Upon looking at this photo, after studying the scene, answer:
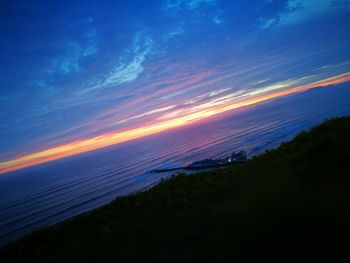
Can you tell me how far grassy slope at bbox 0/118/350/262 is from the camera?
5.84 m

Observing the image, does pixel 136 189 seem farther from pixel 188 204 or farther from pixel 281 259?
pixel 281 259

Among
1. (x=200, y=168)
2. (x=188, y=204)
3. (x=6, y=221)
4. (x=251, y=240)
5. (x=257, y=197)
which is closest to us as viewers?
(x=251, y=240)

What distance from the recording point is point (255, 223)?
705cm

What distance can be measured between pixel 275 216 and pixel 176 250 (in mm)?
3407

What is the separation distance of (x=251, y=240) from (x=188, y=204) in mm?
6010

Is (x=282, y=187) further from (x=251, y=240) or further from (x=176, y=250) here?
(x=176, y=250)

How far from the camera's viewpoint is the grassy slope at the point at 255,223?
5.84 meters

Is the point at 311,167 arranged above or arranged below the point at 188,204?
above

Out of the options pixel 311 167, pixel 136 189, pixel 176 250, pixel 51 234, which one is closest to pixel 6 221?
pixel 136 189

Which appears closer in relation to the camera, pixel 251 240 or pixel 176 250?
pixel 251 240

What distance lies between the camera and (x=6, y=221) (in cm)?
4538


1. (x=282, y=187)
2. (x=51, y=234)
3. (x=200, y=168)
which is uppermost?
(x=282, y=187)

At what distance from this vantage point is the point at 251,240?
6348mm

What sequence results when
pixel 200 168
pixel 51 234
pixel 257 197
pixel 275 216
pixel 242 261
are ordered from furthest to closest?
pixel 200 168, pixel 51 234, pixel 257 197, pixel 275 216, pixel 242 261
